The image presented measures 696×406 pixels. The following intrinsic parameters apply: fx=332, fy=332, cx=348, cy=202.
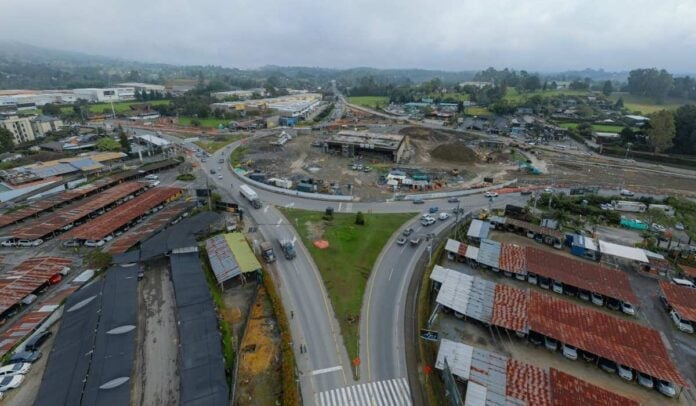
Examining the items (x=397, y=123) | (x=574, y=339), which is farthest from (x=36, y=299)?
(x=397, y=123)

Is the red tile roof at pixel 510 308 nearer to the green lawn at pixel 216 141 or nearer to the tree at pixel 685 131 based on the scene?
the green lawn at pixel 216 141

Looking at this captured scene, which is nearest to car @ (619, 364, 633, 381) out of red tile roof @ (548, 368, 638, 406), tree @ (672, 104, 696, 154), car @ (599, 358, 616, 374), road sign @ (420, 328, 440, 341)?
car @ (599, 358, 616, 374)

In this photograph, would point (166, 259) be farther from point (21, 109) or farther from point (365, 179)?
point (21, 109)

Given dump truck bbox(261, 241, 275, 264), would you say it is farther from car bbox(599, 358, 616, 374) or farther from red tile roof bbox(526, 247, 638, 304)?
car bbox(599, 358, 616, 374)

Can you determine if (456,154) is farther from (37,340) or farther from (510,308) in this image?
(37,340)

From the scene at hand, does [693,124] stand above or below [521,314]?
above

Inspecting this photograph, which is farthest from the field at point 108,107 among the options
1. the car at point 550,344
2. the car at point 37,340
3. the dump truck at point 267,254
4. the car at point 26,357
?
the car at point 550,344

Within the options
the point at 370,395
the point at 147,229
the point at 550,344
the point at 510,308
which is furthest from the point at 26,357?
the point at 550,344

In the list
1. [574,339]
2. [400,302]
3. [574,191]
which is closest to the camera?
[574,339]
